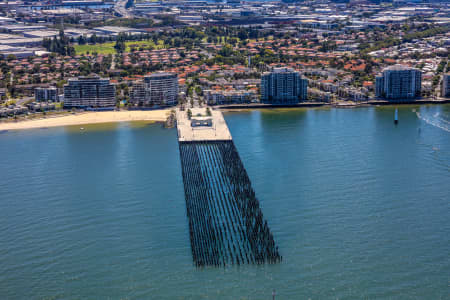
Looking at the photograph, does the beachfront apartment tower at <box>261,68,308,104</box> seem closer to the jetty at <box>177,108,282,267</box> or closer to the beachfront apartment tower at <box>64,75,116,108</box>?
the beachfront apartment tower at <box>64,75,116,108</box>

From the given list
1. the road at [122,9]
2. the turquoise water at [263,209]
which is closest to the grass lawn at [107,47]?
the road at [122,9]

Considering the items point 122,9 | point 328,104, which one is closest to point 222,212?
point 328,104

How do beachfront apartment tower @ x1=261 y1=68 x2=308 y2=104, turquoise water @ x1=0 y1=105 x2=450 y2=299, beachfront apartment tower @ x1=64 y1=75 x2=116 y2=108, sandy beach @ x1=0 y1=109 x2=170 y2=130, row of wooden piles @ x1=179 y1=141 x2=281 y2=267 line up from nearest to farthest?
turquoise water @ x1=0 y1=105 x2=450 y2=299 < row of wooden piles @ x1=179 y1=141 x2=281 y2=267 < sandy beach @ x1=0 y1=109 x2=170 y2=130 < beachfront apartment tower @ x1=64 y1=75 x2=116 y2=108 < beachfront apartment tower @ x1=261 y1=68 x2=308 y2=104

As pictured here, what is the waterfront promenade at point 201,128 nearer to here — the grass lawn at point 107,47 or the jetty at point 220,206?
the jetty at point 220,206

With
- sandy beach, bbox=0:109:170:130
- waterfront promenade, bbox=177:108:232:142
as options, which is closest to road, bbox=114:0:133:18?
sandy beach, bbox=0:109:170:130

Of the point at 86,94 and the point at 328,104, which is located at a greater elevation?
the point at 86,94

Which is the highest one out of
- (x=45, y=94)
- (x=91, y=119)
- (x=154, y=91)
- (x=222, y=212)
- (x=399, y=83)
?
(x=399, y=83)

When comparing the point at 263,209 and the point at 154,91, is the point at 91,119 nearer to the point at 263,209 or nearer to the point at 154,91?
the point at 154,91

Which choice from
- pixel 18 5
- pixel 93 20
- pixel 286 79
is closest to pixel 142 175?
pixel 286 79
